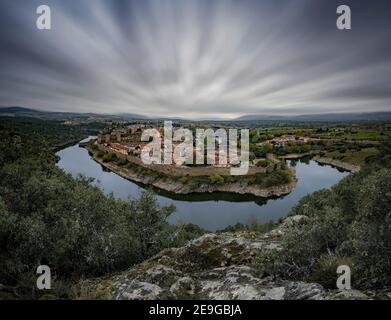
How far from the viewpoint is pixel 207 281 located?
4.53m

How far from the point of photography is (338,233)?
5.18m

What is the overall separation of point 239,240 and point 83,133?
87772mm

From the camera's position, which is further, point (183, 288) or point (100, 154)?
point (100, 154)

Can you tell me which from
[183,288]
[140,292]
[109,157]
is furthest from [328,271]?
[109,157]

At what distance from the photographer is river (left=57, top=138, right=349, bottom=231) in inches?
1192

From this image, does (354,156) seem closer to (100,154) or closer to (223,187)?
(223,187)

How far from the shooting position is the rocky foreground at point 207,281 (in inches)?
138

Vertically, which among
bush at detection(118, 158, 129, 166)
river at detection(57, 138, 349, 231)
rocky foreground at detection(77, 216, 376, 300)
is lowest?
river at detection(57, 138, 349, 231)

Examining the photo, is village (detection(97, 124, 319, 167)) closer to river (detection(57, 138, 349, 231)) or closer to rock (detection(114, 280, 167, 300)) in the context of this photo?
river (detection(57, 138, 349, 231))

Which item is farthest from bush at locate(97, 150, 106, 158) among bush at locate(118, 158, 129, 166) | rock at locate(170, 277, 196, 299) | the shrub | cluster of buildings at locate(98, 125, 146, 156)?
rock at locate(170, 277, 196, 299)

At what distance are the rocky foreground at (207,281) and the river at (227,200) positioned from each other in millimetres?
17807

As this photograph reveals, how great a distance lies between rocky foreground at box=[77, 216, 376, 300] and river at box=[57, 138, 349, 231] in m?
17.8

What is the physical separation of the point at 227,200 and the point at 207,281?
3366cm

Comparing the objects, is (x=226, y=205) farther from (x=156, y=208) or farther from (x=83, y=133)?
(x=83, y=133)
